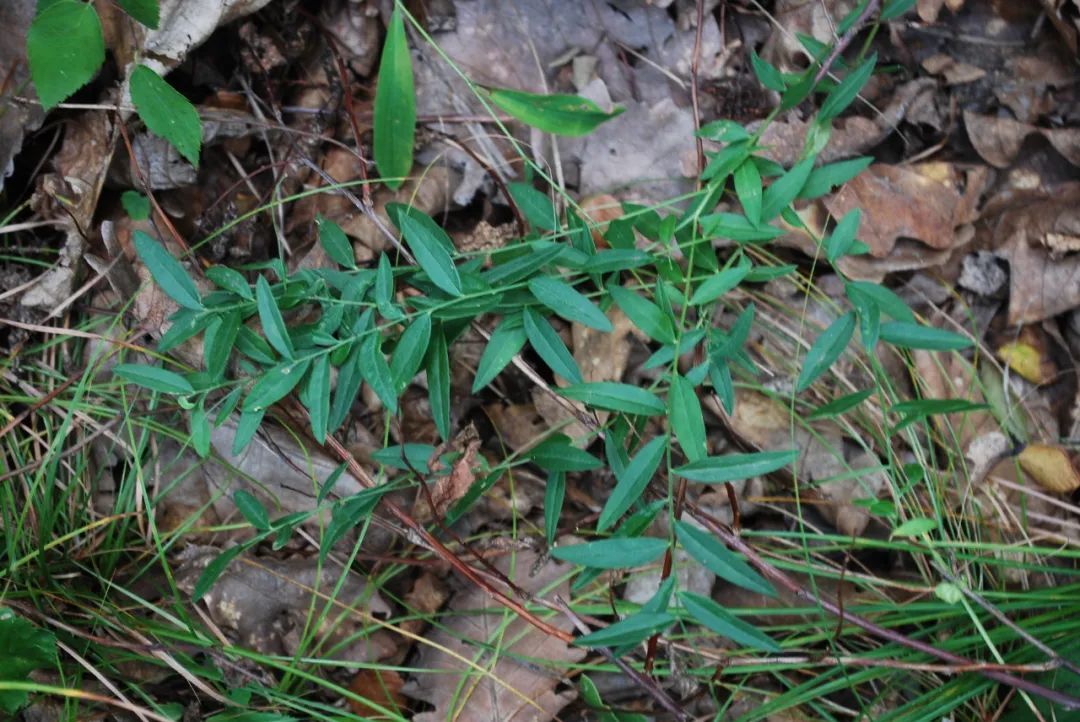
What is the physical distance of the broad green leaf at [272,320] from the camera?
1.33 meters

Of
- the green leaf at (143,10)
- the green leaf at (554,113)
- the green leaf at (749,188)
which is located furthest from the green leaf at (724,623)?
the green leaf at (143,10)

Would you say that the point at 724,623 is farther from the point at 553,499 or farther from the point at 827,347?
the point at 827,347

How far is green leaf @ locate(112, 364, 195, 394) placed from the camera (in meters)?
1.40

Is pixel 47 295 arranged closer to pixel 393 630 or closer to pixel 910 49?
pixel 393 630

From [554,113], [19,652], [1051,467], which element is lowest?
[1051,467]

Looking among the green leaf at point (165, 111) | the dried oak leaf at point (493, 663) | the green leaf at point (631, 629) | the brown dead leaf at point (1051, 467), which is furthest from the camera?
the brown dead leaf at point (1051, 467)

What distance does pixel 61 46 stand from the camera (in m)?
1.37

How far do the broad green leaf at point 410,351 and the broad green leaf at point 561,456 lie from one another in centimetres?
27

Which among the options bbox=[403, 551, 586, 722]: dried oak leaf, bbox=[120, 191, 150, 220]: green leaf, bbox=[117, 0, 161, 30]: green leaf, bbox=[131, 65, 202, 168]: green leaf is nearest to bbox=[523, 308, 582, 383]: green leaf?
bbox=[403, 551, 586, 722]: dried oak leaf

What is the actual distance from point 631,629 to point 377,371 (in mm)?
528

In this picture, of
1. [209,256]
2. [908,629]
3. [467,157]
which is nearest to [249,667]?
[209,256]

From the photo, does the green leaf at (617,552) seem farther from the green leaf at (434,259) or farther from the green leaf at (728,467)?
the green leaf at (434,259)

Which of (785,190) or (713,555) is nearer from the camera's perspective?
(713,555)

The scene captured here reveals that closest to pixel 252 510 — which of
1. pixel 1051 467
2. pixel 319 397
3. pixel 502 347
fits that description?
pixel 319 397
